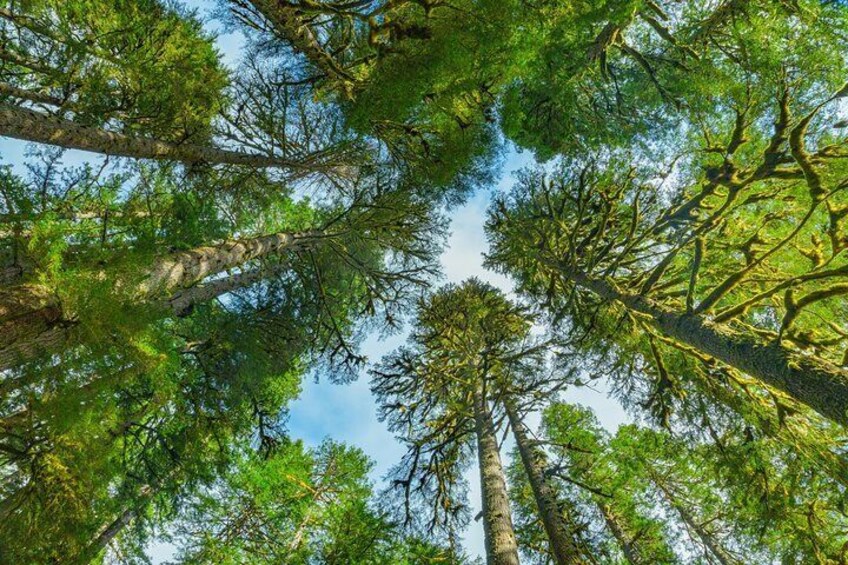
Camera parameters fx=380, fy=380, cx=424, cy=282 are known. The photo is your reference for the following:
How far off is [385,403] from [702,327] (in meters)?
6.18

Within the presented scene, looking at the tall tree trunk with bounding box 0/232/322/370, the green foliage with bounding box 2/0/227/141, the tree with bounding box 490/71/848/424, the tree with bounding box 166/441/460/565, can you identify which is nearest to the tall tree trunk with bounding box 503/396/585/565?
the tree with bounding box 166/441/460/565

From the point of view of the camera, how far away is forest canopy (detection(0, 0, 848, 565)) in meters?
3.56

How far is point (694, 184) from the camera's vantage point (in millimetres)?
5945

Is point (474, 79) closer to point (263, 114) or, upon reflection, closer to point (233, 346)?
point (263, 114)

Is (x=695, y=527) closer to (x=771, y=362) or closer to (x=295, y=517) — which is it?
(x=771, y=362)

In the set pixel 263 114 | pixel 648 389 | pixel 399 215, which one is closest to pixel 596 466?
pixel 648 389

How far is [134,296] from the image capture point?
3.63 meters

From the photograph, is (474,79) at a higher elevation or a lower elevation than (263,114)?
lower

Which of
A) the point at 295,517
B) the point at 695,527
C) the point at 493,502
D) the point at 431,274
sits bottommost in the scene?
the point at 493,502

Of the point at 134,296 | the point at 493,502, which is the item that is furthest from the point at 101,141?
the point at 493,502

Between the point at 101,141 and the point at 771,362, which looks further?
the point at 101,141

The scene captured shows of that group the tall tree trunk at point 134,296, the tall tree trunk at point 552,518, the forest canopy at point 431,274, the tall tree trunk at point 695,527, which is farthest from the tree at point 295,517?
the tall tree trunk at point 695,527

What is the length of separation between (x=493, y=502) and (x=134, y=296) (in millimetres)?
5179

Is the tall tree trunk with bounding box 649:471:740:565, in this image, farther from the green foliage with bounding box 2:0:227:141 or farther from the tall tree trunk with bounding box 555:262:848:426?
the green foliage with bounding box 2:0:227:141
